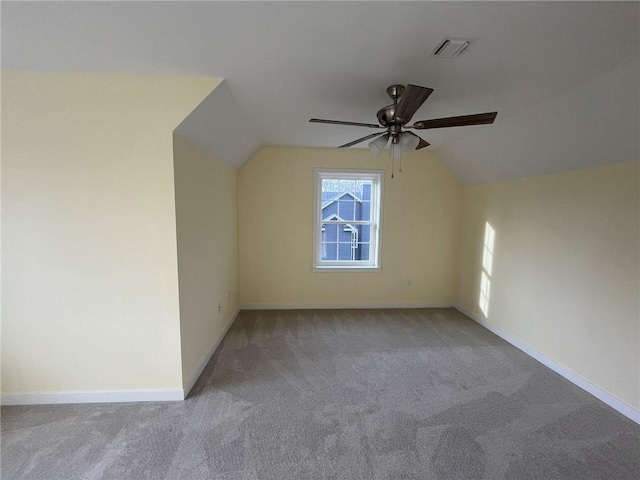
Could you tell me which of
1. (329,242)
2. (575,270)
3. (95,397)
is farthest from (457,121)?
(95,397)

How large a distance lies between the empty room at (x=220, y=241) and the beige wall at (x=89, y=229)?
0.04 ft

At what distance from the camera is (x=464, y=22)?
1.30 metres

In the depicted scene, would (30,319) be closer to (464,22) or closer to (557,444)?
(464,22)

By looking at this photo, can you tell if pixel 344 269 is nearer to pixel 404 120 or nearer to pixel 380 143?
pixel 380 143

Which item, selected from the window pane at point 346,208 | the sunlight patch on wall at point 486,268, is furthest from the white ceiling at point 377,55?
the window pane at point 346,208

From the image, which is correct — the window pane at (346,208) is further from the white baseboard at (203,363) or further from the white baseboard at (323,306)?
the white baseboard at (203,363)

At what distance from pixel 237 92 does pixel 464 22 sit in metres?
1.53

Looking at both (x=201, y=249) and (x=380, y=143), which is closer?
(x=380, y=143)

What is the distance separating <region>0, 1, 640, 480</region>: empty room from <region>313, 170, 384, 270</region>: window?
1148 millimetres

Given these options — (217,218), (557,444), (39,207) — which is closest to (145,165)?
(39,207)

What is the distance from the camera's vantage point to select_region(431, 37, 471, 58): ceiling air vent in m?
1.42

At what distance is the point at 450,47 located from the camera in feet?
4.86

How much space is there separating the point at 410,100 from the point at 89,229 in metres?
2.29

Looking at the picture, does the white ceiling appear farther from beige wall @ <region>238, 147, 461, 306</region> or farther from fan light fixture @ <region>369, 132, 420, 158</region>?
beige wall @ <region>238, 147, 461, 306</region>
